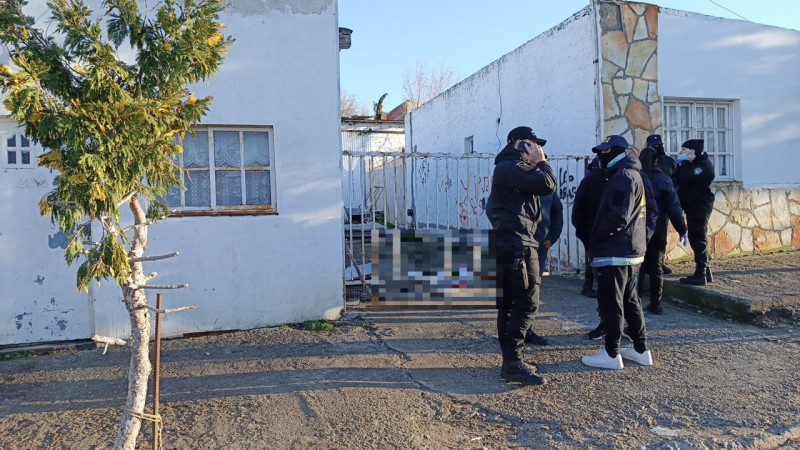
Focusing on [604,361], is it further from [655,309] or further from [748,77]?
[748,77]

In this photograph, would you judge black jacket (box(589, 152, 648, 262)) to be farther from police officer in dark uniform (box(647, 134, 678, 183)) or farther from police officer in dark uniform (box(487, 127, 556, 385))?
police officer in dark uniform (box(647, 134, 678, 183))

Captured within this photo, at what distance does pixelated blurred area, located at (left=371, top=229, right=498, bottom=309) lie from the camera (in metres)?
6.00

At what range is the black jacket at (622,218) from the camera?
4.38 meters

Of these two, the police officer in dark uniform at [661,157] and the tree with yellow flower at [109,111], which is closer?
the tree with yellow flower at [109,111]

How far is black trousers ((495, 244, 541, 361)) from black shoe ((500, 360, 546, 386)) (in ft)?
0.16

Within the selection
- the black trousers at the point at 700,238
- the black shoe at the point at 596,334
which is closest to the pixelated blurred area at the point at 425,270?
the black shoe at the point at 596,334

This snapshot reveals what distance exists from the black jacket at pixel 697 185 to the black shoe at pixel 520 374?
12.7ft

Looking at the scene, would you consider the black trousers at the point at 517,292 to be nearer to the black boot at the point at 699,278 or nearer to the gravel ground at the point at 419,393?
the gravel ground at the point at 419,393

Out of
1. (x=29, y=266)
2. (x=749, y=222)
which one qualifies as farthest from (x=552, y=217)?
(x=29, y=266)

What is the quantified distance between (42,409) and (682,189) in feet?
23.5

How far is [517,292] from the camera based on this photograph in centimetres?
425

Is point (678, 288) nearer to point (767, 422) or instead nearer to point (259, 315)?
point (767, 422)

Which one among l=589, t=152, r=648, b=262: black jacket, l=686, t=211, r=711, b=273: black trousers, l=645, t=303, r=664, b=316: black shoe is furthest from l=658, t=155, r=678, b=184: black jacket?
l=589, t=152, r=648, b=262: black jacket

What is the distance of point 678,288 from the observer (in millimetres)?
6809
